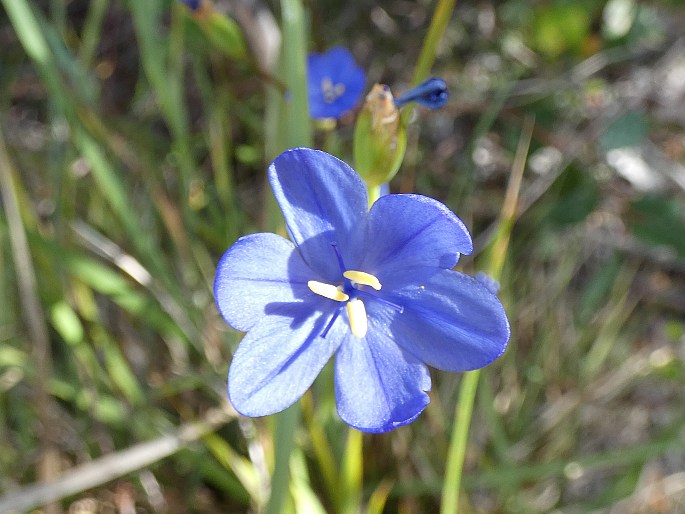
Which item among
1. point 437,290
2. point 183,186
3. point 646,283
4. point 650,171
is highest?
point 437,290

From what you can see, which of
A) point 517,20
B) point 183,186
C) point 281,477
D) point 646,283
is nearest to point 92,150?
point 183,186

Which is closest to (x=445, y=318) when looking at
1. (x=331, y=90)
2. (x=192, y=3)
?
(x=192, y=3)

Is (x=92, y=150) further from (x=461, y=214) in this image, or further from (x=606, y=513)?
(x=606, y=513)

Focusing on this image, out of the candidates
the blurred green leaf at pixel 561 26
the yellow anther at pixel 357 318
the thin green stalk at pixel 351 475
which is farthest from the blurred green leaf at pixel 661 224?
the yellow anther at pixel 357 318

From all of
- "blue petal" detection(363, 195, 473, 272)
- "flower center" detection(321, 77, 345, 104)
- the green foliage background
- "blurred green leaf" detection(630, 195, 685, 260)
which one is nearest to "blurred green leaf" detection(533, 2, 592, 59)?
the green foliage background

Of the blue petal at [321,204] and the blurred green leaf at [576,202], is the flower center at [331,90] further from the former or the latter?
the blue petal at [321,204]

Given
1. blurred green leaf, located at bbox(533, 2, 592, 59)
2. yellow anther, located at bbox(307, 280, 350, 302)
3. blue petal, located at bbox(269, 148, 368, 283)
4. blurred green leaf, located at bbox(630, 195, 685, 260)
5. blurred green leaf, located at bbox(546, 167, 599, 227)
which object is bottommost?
blurred green leaf, located at bbox(630, 195, 685, 260)

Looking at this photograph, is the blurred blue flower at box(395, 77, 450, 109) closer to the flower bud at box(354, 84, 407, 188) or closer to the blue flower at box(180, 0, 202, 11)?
the flower bud at box(354, 84, 407, 188)

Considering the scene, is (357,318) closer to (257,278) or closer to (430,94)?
(257,278)
